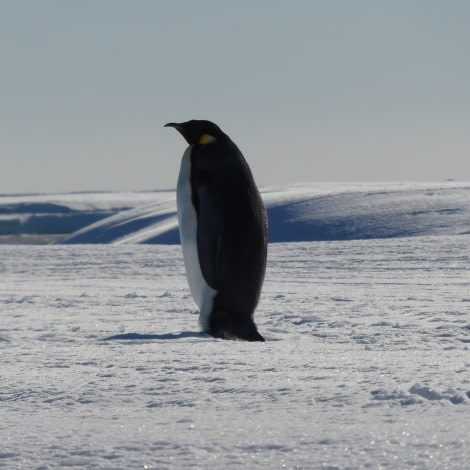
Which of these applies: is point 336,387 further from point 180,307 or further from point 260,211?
point 180,307

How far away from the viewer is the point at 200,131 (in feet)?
14.0

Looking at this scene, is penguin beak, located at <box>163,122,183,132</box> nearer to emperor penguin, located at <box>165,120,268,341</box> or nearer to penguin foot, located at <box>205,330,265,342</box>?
emperor penguin, located at <box>165,120,268,341</box>

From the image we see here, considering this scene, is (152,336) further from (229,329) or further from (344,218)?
(344,218)

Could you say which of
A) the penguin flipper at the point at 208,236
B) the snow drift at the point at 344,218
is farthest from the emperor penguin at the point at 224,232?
the snow drift at the point at 344,218

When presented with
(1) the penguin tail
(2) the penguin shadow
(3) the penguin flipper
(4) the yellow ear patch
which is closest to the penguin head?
(4) the yellow ear patch

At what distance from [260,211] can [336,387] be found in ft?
6.13

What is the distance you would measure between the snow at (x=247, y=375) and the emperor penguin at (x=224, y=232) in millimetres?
187

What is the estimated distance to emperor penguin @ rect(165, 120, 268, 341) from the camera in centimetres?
405

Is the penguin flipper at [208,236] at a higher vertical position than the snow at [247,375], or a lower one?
higher

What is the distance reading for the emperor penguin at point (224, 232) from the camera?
4047mm

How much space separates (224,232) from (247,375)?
1545 mm

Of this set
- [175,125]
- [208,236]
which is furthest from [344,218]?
[208,236]

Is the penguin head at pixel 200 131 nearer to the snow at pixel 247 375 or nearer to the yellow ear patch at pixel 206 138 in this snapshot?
the yellow ear patch at pixel 206 138

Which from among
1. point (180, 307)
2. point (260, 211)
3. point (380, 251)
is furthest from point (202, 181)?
point (380, 251)
